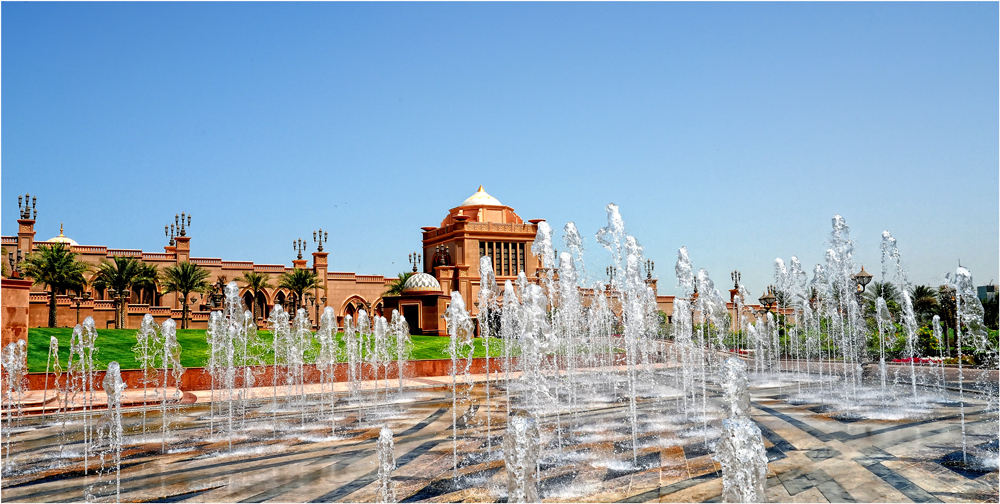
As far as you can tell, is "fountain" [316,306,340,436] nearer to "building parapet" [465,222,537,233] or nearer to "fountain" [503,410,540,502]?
"fountain" [503,410,540,502]

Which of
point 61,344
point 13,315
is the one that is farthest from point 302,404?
point 61,344

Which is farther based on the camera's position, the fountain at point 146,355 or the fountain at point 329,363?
the fountain at point 146,355

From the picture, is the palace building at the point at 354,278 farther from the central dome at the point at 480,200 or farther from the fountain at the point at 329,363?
the fountain at the point at 329,363

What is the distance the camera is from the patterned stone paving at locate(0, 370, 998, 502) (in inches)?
233

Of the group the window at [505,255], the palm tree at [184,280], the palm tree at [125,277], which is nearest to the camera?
the palm tree at [125,277]

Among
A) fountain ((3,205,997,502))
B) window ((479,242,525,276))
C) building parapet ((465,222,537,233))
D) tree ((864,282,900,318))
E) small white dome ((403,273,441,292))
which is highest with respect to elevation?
building parapet ((465,222,537,233))

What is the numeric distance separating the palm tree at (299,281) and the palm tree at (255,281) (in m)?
1.12

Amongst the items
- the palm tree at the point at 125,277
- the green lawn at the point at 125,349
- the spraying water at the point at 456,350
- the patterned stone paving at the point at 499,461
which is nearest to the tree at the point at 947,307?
the patterned stone paving at the point at 499,461

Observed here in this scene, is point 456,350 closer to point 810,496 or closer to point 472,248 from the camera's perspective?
point 810,496

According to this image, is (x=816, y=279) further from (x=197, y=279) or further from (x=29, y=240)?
(x=29, y=240)

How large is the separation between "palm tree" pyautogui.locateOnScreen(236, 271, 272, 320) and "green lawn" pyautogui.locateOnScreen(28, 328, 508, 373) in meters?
10.5

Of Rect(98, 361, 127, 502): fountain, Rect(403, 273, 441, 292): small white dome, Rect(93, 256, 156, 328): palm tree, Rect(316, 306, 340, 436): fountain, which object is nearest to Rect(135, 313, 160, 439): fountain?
Rect(98, 361, 127, 502): fountain

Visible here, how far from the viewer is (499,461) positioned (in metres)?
7.37

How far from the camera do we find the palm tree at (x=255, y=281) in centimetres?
4078
